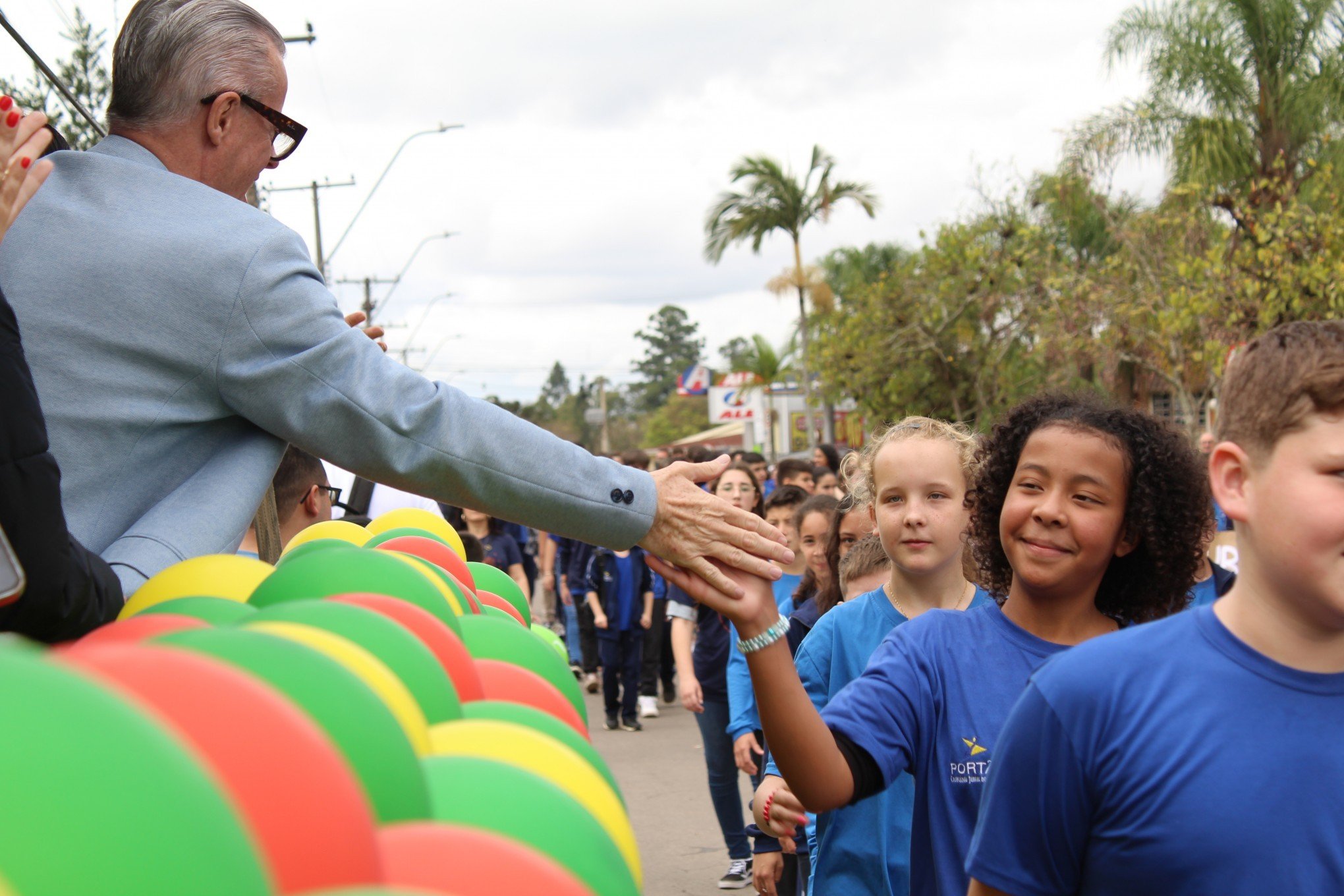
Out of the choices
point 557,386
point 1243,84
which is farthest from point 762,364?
point 557,386

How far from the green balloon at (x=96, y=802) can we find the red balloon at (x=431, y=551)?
1.80m

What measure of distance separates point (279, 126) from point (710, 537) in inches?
49.1

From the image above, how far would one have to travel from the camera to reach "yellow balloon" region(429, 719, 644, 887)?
1548 mm

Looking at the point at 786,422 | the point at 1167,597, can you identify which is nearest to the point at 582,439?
the point at 786,422

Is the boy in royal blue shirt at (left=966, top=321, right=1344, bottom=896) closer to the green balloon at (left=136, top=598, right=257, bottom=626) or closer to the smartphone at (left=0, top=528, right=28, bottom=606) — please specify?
the green balloon at (left=136, top=598, right=257, bottom=626)

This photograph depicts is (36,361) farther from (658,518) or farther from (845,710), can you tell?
(845,710)

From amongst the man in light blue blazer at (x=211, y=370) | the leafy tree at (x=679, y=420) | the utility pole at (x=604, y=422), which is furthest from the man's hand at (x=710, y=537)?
the leafy tree at (x=679, y=420)

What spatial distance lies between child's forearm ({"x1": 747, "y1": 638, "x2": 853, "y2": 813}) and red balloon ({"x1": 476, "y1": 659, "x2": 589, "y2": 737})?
371 millimetres

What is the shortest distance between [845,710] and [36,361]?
5.33ft

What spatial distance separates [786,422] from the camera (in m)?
48.5

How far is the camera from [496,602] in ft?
9.75

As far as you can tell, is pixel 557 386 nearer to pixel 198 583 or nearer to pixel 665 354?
pixel 665 354

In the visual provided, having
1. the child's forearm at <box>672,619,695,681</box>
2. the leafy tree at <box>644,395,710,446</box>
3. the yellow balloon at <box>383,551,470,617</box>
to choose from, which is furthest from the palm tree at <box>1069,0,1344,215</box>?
the leafy tree at <box>644,395,710,446</box>

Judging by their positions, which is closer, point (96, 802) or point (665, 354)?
point (96, 802)
